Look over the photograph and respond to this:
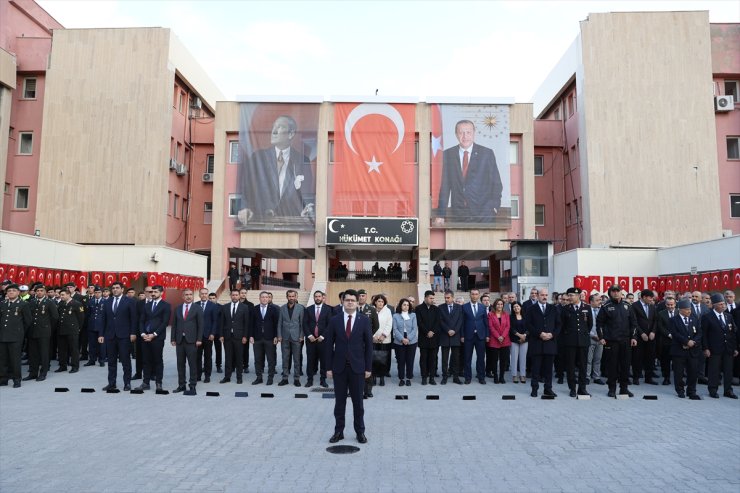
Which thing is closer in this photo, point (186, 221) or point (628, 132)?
point (628, 132)

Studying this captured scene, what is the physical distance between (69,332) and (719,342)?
14067 mm

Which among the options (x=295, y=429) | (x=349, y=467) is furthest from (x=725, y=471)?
(x=295, y=429)

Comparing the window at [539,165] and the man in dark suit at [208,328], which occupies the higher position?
the window at [539,165]

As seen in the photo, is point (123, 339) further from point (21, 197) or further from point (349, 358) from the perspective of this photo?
point (21, 197)

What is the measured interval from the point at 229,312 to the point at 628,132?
2385 centimetres

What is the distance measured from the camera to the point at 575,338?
1039 centimetres

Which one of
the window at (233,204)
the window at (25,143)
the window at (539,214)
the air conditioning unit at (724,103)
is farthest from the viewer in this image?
the window at (539,214)

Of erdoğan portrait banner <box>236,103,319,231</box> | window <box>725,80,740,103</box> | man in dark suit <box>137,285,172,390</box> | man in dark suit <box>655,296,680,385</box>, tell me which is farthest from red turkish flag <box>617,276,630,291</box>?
man in dark suit <box>137,285,172,390</box>

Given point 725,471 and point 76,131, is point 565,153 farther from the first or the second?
point 725,471

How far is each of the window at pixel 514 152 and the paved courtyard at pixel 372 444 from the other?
2294cm

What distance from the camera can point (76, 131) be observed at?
97.3ft

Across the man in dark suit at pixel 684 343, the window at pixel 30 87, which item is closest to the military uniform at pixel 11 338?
the man in dark suit at pixel 684 343

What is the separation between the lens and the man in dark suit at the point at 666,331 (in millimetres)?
11312

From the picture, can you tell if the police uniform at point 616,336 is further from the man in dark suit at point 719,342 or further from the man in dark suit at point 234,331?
the man in dark suit at point 234,331
